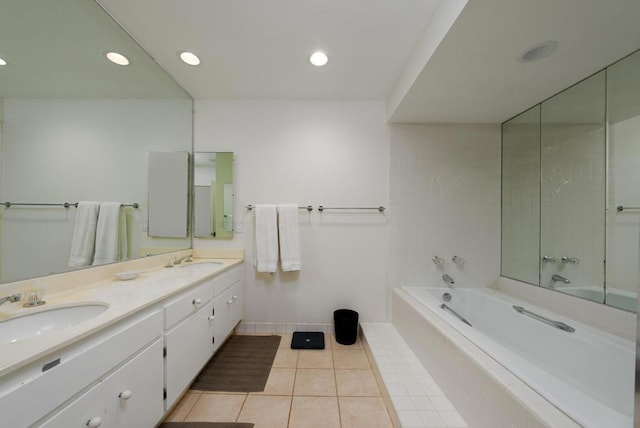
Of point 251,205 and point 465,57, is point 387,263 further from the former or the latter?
point 465,57

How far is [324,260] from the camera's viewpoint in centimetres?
215

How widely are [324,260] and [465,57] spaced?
1.81m

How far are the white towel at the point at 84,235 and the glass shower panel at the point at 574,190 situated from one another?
124 inches

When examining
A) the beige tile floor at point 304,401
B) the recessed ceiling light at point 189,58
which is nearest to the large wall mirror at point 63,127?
the recessed ceiling light at point 189,58

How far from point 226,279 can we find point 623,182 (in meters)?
2.80

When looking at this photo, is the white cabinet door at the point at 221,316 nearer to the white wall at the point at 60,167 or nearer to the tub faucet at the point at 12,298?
the white wall at the point at 60,167

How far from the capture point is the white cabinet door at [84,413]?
66 cm

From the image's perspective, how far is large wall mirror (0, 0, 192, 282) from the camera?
98 centimetres

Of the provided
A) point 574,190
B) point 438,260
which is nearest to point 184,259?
point 438,260

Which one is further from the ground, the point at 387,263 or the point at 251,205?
the point at 251,205

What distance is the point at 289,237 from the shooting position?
205 centimetres

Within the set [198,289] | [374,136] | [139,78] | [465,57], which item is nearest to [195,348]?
[198,289]

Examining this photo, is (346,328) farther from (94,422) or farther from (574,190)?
(574,190)

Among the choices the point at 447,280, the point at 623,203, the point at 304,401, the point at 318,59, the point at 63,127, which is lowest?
the point at 304,401
